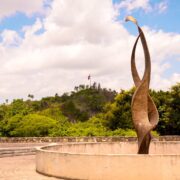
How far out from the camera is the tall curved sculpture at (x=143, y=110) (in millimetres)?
17172

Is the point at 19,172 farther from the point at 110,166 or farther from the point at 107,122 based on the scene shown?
the point at 107,122

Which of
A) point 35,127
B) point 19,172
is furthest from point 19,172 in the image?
point 35,127

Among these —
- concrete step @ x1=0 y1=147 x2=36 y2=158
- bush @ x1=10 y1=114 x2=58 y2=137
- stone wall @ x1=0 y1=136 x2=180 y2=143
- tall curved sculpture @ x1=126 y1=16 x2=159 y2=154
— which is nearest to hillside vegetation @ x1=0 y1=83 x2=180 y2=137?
bush @ x1=10 y1=114 x2=58 y2=137

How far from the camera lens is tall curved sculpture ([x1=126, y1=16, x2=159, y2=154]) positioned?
56.3ft

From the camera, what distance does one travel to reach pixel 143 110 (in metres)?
17.5

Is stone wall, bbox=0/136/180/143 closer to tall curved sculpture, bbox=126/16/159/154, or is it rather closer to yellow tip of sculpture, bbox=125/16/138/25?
tall curved sculpture, bbox=126/16/159/154

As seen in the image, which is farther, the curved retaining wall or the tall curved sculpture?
the tall curved sculpture

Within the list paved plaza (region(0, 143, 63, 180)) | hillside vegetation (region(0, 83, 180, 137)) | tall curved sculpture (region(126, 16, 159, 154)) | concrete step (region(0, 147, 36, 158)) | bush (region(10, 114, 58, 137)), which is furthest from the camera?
bush (region(10, 114, 58, 137))

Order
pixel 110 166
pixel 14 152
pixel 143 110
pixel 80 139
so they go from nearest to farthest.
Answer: pixel 110 166
pixel 143 110
pixel 14 152
pixel 80 139

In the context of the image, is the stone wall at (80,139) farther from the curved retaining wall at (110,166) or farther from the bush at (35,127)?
the curved retaining wall at (110,166)

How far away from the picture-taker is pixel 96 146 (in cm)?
2095

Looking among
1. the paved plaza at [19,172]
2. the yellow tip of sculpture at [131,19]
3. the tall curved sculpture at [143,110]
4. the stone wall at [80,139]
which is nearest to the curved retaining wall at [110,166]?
the paved plaza at [19,172]

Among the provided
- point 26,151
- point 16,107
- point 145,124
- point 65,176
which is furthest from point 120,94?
point 65,176

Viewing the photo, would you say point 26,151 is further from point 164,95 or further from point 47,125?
point 164,95
